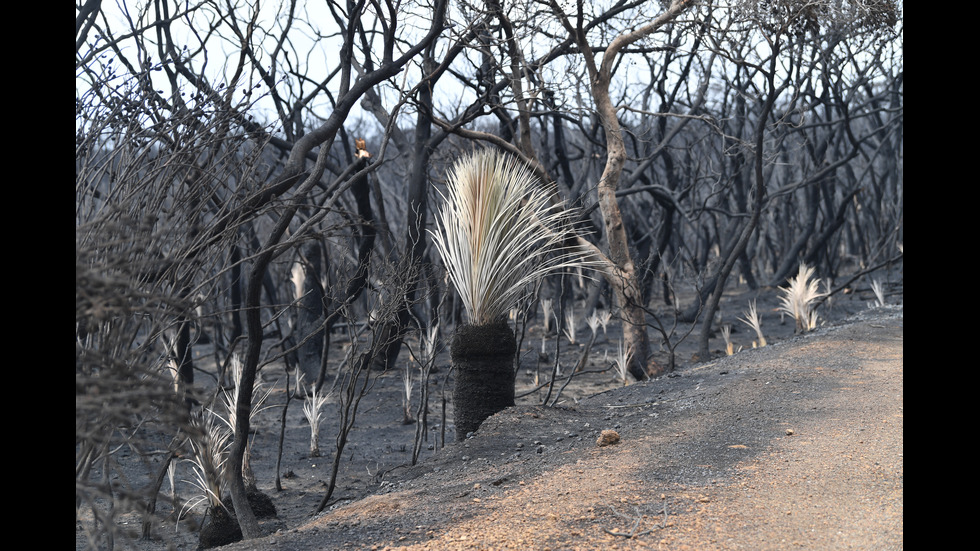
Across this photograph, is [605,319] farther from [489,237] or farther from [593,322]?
[489,237]

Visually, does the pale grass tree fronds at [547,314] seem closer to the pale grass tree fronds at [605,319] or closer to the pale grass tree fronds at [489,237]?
the pale grass tree fronds at [605,319]

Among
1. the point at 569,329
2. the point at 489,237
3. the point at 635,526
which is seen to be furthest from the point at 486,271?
the point at 569,329

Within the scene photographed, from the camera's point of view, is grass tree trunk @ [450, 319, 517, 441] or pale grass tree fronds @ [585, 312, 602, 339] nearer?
grass tree trunk @ [450, 319, 517, 441]

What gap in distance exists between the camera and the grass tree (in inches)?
203

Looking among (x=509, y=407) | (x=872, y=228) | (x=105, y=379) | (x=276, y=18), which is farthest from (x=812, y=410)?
(x=872, y=228)

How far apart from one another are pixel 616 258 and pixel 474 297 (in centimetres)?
279

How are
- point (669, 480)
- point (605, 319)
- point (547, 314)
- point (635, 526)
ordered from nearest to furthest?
point (635, 526)
point (669, 480)
point (605, 319)
point (547, 314)

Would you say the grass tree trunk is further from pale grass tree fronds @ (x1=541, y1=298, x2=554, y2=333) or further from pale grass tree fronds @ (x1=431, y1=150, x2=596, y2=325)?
pale grass tree fronds @ (x1=541, y1=298, x2=554, y2=333)

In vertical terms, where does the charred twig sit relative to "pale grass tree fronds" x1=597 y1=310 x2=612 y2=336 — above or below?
below

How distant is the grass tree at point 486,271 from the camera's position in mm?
5156

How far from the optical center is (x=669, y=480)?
3.31 m

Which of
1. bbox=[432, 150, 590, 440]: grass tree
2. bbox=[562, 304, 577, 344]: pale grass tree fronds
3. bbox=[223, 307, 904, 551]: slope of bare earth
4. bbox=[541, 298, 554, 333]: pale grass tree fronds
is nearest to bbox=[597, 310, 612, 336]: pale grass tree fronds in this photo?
bbox=[562, 304, 577, 344]: pale grass tree fronds

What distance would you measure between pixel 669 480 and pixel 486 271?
222 centimetres
